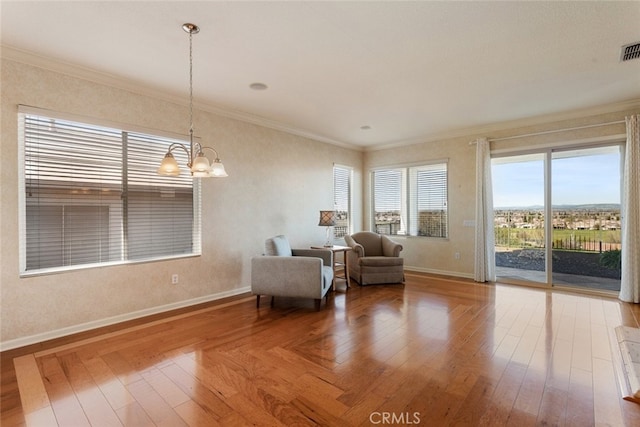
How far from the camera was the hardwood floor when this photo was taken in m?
1.87

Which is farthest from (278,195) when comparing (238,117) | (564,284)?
(564,284)

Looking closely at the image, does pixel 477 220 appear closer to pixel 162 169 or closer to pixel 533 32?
pixel 533 32

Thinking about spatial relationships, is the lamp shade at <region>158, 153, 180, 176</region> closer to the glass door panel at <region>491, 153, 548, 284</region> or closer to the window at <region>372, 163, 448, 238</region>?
the window at <region>372, 163, 448, 238</region>

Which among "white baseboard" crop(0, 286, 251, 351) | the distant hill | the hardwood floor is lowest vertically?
the hardwood floor

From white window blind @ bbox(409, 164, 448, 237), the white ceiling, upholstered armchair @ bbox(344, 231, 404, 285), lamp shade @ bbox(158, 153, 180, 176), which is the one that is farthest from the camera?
white window blind @ bbox(409, 164, 448, 237)

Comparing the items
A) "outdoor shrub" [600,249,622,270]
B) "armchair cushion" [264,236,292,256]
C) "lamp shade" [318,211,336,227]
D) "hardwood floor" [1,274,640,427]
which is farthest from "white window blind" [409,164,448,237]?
"armchair cushion" [264,236,292,256]

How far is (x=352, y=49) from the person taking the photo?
109 inches

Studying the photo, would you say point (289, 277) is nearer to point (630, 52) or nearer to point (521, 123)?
point (630, 52)

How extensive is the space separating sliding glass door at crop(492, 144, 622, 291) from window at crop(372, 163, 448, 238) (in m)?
1.01

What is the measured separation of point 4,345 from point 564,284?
Result: 7104 millimetres

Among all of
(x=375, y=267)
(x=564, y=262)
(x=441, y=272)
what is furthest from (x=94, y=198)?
(x=564, y=262)

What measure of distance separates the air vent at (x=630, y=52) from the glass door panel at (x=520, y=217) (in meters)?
2.16

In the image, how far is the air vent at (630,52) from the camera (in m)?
2.73

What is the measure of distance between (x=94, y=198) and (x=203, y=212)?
1.22 m
